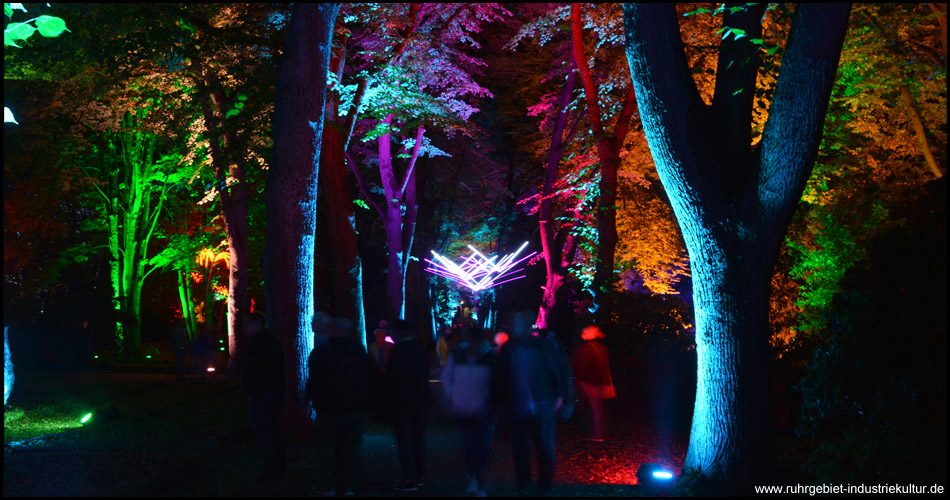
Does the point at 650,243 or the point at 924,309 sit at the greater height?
the point at 650,243

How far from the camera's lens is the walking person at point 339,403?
6531 millimetres

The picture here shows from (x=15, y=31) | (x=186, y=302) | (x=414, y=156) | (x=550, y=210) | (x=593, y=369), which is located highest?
(x=414, y=156)

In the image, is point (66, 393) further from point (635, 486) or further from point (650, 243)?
point (650, 243)

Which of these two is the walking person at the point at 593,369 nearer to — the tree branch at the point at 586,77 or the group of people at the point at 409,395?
the group of people at the point at 409,395

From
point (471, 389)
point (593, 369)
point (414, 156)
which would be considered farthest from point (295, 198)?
point (414, 156)

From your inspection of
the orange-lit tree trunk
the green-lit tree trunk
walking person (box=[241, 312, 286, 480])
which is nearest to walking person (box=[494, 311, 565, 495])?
walking person (box=[241, 312, 286, 480])

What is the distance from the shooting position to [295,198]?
392 inches

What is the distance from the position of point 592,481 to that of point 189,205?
3163 cm

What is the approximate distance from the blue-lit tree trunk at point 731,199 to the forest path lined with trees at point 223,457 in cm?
135

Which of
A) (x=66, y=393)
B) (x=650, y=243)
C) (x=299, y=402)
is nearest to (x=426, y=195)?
(x=650, y=243)

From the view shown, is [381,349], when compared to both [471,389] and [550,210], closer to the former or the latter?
[471,389]

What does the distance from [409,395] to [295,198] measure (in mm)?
4145

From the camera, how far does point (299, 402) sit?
10227 millimetres

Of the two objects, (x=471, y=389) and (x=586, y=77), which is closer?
(x=471, y=389)
